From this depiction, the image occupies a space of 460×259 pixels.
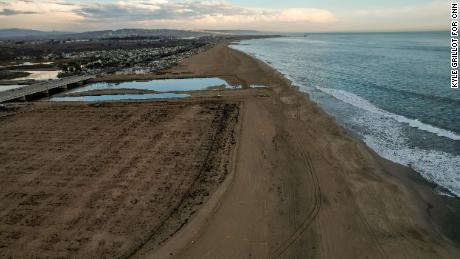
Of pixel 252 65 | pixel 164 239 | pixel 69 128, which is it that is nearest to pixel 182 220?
pixel 164 239

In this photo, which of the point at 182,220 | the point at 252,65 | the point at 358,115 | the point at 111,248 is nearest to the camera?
the point at 111,248

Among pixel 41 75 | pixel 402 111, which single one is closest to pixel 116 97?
pixel 402 111

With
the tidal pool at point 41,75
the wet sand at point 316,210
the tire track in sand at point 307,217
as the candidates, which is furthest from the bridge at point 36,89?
the tire track in sand at point 307,217

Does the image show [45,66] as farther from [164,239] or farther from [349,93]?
[164,239]

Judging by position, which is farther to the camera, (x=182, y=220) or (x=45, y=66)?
(x=45, y=66)

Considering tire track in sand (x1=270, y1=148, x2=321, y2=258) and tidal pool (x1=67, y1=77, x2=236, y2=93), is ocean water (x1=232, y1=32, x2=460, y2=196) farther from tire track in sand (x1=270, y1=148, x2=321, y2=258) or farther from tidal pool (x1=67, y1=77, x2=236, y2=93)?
tidal pool (x1=67, y1=77, x2=236, y2=93)

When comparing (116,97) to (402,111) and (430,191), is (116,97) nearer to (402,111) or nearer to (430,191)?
(402,111)

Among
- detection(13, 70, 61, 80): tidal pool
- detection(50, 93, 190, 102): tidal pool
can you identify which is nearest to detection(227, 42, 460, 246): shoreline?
detection(50, 93, 190, 102): tidal pool

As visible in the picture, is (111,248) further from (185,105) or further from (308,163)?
(185,105)

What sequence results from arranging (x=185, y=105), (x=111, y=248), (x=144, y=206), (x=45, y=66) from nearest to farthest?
(x=111, y=248)
(x=144, y=206)
(x=185, y=105)
(x=45, y=66)
